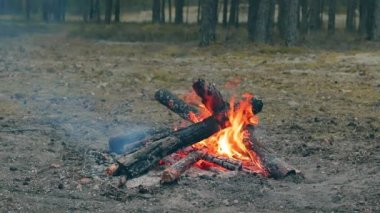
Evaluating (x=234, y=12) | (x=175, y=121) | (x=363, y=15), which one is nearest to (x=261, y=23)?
(x=234, y=12)

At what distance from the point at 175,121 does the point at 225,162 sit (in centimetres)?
395

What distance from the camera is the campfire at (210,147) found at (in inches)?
309

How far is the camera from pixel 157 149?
7965mm

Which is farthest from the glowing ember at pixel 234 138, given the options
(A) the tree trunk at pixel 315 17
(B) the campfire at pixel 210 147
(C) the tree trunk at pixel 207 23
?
(A) the tree trunk at pixel 315 17

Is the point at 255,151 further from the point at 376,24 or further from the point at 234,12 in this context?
the point at 234,12

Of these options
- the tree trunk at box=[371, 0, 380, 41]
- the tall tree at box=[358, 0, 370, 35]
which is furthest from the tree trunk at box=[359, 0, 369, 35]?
the tree trunk at box=[371, 0, 380, 41]

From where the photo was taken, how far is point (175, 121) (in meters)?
12.0

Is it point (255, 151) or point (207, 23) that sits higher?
point (255, 151)

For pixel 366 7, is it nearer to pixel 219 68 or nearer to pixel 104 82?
pixel 219 68

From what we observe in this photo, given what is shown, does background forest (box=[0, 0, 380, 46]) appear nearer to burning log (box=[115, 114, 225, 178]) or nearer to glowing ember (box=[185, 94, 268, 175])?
glowing ember (box=[185, 94, 268, 175])

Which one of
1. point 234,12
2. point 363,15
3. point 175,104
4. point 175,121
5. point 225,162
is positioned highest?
point 175,104

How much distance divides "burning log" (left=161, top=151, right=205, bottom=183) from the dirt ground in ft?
0.35

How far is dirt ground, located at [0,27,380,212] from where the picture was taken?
23.6ft

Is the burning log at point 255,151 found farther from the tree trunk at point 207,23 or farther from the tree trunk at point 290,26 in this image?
the tree trunk at point 207,23
